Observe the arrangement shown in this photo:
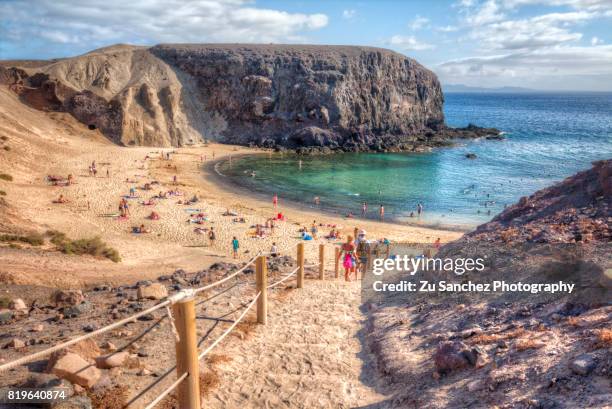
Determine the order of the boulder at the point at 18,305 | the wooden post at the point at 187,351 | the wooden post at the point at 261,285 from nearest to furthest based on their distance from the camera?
the wooden post at the point at 187,351, the wooden post at the point at 261,285, the boulder at the point at 18,305

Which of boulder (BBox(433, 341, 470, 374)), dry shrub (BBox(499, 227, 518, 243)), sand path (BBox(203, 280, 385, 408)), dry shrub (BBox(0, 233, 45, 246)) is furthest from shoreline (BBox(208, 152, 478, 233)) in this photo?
boulder (BBox(433, 341, 470, 374))

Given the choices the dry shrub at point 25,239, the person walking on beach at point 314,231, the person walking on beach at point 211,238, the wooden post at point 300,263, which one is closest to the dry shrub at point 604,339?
the wooden post at point 300,263

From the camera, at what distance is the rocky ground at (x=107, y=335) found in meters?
4.31

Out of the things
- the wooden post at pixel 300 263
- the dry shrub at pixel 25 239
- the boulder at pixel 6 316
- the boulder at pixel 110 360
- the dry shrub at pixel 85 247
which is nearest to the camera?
the boulder at pixel 110 360

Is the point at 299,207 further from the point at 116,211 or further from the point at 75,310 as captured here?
the point at 75,310

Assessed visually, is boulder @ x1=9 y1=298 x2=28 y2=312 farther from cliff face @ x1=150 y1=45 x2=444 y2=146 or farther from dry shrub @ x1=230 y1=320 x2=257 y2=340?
cliff face @ x1=150 y1=45 x2=444 y2=146

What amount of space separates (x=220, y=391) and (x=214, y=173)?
34414mm

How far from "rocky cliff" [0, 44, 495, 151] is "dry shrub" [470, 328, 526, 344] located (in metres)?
45.5

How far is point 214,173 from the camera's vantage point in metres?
38.1

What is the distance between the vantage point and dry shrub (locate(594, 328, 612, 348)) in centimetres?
402

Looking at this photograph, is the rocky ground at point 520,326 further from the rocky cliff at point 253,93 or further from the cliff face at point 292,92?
the cliff face at point 292,92

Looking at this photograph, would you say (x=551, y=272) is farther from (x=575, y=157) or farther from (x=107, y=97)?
(x=575, y=157)

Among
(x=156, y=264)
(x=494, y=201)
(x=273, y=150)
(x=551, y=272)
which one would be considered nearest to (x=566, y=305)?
(x=551, y=272)

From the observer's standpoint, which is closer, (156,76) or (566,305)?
(566,305)
